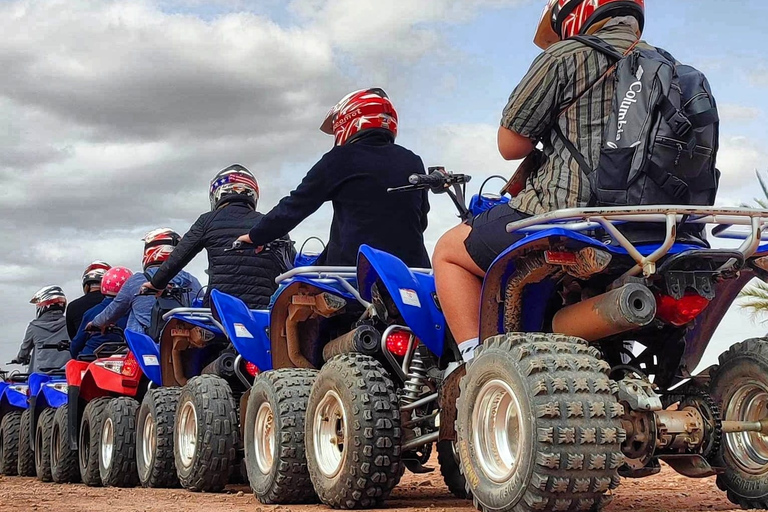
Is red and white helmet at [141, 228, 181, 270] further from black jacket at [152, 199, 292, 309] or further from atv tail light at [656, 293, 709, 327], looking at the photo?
atv tail light at [656, 293, 709, 327]

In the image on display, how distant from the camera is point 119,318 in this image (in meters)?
11.6

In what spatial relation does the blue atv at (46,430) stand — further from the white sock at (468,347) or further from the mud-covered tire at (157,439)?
the white sock at (468,347)

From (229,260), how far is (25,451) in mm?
6558

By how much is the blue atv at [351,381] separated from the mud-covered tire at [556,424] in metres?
1.20

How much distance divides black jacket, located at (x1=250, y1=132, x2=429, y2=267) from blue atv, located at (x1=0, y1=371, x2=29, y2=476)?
28.5 feet

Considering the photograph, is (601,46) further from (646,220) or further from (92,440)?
(92,440)

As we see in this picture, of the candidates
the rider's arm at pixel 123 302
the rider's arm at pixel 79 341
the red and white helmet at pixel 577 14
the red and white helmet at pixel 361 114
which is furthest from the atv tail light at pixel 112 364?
the red and white helmet at pixel 577 14

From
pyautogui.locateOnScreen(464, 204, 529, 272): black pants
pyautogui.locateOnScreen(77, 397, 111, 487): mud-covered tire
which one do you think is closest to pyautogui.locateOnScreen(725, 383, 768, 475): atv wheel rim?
pyautogui.locateOnScreen(464, 204, 529, 272): black pants

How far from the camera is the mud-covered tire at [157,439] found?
8.76 metres

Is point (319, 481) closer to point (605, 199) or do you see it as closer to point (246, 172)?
point (605, 199)

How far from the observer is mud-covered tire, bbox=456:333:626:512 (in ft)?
13.4

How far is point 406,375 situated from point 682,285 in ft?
6.66

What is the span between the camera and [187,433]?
8359 mm

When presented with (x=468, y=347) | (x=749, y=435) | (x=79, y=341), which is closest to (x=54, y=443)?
(x=79, y=341)
